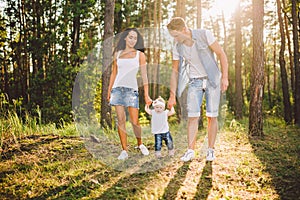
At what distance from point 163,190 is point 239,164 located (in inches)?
62.4

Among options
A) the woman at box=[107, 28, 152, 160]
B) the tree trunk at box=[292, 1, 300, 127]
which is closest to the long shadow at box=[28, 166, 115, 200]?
the woman at box=[107, 28, 152, 160]

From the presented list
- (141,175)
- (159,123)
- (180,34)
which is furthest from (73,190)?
(180,34)

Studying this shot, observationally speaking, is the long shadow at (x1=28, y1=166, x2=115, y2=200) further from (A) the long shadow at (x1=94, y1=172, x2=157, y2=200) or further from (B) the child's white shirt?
(B) the child's white shirt

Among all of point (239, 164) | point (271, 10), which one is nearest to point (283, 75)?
point (271, 10)

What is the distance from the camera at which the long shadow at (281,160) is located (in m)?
3.81

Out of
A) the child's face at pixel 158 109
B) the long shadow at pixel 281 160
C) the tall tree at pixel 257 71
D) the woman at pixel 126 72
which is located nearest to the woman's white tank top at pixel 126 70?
the woman at pixel 126 72

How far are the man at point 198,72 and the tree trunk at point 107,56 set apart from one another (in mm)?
3770

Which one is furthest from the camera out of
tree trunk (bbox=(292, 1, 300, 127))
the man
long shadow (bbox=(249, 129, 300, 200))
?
tree trunk (bbox=(292, 1, 300, 127))

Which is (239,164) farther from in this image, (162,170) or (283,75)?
(283,75)

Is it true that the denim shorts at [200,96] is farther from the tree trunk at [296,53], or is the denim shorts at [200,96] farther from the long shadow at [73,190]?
the tree trunk at [296,53]

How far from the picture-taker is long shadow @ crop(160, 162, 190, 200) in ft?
11.9

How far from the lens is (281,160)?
5.09m

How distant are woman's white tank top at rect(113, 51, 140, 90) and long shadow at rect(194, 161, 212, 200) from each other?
166 cm

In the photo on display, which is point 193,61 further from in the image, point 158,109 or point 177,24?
point 158,109
